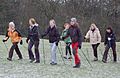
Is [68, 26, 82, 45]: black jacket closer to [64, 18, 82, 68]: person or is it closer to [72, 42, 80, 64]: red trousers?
[64, 18, 82, 68]: person

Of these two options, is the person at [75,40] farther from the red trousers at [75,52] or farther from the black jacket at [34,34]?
the black jacket at [34,34]

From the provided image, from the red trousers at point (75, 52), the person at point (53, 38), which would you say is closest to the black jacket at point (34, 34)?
the person at point (53, 38)

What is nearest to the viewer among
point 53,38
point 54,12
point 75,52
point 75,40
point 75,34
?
point 75,52

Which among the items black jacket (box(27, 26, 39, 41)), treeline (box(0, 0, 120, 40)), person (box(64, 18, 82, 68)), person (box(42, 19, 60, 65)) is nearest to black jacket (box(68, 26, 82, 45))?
person (box(64, 18, 82, 68))

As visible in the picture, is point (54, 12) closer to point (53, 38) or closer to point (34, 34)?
point (34, 34)

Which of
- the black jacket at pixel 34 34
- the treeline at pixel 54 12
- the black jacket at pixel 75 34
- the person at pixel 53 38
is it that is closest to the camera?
the black jacket at pixel 75 34

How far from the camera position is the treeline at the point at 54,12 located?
157 feet

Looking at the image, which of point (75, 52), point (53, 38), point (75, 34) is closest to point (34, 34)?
point (53, 38)

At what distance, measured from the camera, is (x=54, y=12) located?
166 ft

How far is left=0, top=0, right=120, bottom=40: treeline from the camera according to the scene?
47.9 metres

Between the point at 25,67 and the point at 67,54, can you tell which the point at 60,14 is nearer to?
the point at 67,54

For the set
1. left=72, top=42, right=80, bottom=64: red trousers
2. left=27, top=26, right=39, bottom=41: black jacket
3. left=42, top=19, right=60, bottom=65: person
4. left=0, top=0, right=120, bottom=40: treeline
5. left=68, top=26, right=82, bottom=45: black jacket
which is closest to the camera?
left=72, top=42, right=80, bottom=64: red trousers

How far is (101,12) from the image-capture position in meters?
48.5

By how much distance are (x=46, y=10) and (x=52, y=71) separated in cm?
3883
